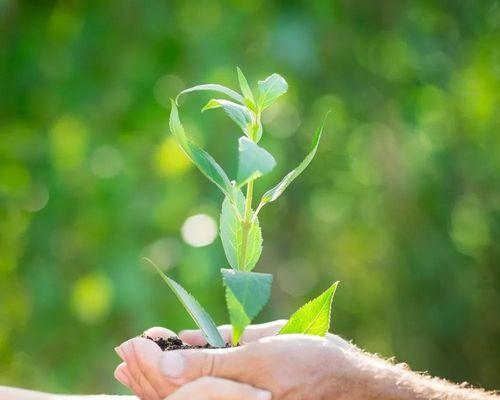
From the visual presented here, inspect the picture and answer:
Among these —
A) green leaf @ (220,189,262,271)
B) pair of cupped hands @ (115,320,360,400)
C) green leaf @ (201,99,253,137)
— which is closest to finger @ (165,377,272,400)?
pair of cupped hands @ (115,320,360,400)

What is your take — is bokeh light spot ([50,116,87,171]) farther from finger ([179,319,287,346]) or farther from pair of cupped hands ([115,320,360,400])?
pair of cupped hands ([115,320,360,400])

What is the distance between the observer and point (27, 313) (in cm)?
288

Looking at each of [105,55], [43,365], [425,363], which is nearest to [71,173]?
[105,55]

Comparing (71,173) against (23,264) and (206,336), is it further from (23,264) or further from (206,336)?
(206,336)

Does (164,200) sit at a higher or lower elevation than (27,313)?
higher

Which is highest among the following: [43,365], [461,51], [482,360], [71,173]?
[461,51]

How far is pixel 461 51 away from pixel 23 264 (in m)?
1.49

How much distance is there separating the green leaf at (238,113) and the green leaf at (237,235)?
0.21 feet

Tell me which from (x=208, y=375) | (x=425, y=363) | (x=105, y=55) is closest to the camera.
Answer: (x=208, y=375)

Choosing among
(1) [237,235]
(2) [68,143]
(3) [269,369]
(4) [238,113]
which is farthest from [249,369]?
(2) [68,143]

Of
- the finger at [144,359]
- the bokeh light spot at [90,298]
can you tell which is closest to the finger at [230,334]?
the finger at [144,359]

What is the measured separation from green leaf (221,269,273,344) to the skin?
0.05 meters

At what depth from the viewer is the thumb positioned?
82cm

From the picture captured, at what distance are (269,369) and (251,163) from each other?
20cm
